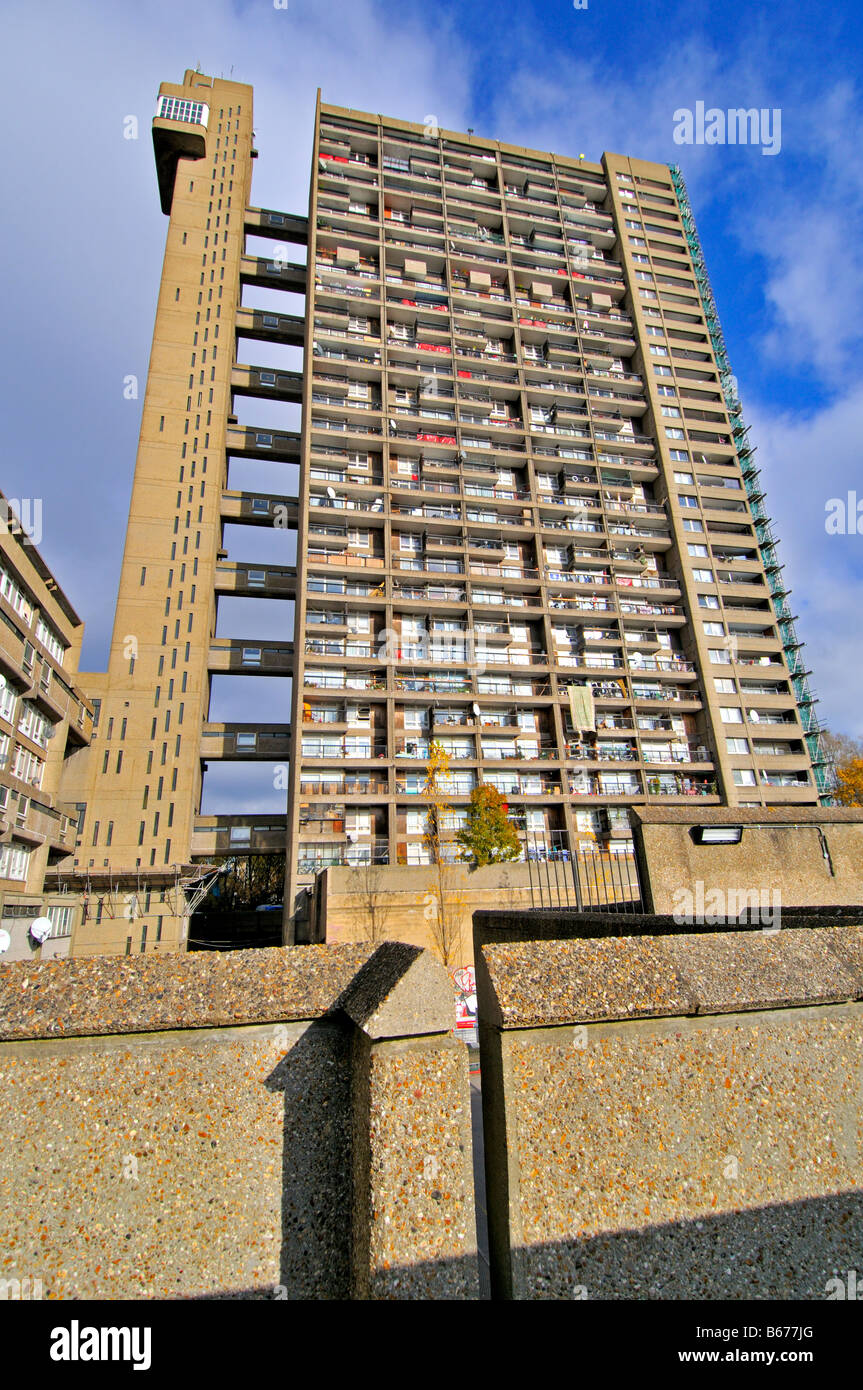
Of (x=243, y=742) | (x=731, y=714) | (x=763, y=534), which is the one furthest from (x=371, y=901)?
(x=763, y=534)

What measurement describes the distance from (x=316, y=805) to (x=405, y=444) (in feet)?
87.8

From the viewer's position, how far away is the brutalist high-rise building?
42.7 m

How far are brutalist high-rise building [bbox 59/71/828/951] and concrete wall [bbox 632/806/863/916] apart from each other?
3269 centimetres

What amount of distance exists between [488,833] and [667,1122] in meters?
35.5

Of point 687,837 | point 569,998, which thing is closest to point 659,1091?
point 569,998

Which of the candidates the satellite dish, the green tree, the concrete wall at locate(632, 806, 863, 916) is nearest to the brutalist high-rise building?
the green tree

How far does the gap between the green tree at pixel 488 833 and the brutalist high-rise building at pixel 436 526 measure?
3198 mm

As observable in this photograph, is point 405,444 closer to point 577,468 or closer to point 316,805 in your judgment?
point 577,468

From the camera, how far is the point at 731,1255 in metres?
2.65

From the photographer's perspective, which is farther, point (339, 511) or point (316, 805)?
point (339, 511)

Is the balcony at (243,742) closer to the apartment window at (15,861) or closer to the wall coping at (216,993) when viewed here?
the apartment window at (15,861)

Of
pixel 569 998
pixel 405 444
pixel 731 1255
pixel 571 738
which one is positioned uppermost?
pixel 405 444

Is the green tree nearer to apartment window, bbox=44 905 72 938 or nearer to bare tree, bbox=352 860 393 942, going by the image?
bare tree, bbox=352 860 393 942

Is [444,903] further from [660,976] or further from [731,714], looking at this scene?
[660,976]
